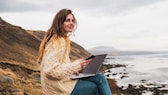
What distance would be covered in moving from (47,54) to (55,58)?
0.17m

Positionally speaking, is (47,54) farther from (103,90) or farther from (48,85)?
(103,90)

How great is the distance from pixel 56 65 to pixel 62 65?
0.13 m

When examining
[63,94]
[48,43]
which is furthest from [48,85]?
[48,43]

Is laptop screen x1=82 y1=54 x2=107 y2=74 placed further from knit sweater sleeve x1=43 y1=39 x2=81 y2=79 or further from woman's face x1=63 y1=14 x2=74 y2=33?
woman's face x1=63 y1=14 x2=74 y2=33

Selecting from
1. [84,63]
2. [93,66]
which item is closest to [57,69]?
[84,63]

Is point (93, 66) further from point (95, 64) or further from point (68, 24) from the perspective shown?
point (68, 24)

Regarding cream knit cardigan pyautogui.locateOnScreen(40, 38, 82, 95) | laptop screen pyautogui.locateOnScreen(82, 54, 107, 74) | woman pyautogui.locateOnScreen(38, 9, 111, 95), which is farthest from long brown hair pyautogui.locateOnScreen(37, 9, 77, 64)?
laptop screen pyautogui.locateOnScreen(82, 54, 107, 74)

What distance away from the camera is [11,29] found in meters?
116

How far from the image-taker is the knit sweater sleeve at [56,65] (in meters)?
6.13

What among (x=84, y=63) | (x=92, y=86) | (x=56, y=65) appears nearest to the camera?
(x=56, y=65)

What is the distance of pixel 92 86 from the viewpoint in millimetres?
6637

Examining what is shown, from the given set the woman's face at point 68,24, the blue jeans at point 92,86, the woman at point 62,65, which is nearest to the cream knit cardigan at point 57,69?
the woman at point 62,65

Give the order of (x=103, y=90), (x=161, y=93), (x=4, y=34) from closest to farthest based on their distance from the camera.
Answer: (x=103, y=90) → (x=161, y=93) → (x=4, y=34)

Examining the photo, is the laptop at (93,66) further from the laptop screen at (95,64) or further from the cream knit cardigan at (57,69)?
the cream knit cardigan at (57,69)
